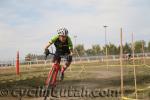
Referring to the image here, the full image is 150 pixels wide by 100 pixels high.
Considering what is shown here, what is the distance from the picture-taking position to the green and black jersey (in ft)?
37.2

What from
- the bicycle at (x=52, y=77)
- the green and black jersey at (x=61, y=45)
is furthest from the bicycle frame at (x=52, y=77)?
the green and black jersey at (x=61, y=45)

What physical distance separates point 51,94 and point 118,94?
285 cm

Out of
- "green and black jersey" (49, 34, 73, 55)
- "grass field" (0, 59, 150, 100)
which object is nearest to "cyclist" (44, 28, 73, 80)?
"green and black jersey" (49, 34, 73, 55)

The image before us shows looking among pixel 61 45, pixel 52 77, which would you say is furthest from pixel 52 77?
pixel 61 45

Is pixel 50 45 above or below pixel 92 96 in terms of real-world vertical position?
above

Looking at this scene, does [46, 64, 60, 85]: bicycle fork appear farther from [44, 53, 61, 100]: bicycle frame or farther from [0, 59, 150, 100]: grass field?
[0, 59, 150, 100]: grass field

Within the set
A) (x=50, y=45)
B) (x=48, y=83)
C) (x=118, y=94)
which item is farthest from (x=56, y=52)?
(x=118, y=94)

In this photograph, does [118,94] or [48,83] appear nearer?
[48,83]

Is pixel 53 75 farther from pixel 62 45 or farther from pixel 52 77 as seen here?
pixel 62 45

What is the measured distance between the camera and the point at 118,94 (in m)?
12.8

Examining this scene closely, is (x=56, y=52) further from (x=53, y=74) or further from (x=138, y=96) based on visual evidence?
(x=138, y=96)

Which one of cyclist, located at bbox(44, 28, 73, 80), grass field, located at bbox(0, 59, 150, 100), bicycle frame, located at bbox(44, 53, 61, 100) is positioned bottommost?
grass field, located at bbox(0, 59, 150, 100)

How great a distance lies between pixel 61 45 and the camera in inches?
451

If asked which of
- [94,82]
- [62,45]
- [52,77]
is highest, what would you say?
[62,45]
